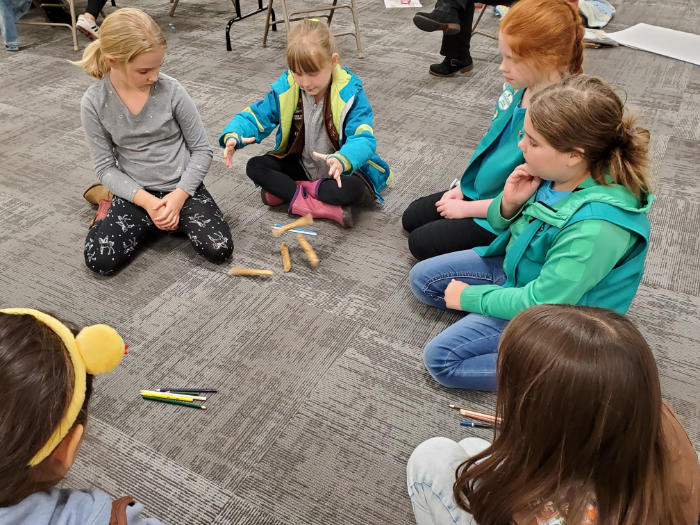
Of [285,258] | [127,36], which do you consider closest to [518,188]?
[285,258]

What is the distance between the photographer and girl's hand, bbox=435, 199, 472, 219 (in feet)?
5.67

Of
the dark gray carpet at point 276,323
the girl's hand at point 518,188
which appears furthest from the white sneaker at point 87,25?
the girl's hand at point 518,188

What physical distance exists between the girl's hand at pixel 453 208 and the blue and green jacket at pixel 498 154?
5 cm

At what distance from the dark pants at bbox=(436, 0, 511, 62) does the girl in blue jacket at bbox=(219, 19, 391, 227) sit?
57.2 inches

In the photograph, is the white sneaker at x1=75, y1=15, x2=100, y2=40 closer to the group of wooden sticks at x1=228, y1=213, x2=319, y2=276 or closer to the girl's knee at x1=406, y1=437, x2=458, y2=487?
the group of wooden sticks at x1=228, y1=213, x2=319, y2=276

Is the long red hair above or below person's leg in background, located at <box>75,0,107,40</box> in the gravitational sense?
above

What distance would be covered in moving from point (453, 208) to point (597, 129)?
667mm

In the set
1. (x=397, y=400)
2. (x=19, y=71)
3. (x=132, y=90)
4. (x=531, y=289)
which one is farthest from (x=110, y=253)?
(x=19, y=71)

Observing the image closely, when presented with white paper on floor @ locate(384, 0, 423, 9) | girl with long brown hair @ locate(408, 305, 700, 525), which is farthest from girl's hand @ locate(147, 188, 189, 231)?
white paper on floor @ locate(384, 0, 423, 9)

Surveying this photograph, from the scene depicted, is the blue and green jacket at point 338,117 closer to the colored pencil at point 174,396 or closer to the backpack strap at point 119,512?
the colored pencil at point 174,396

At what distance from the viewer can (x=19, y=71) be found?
10.6 ft

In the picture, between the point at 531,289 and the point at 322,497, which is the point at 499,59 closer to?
the point at 531,289

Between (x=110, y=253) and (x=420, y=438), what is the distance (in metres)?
1.11

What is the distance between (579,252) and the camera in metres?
1.14
